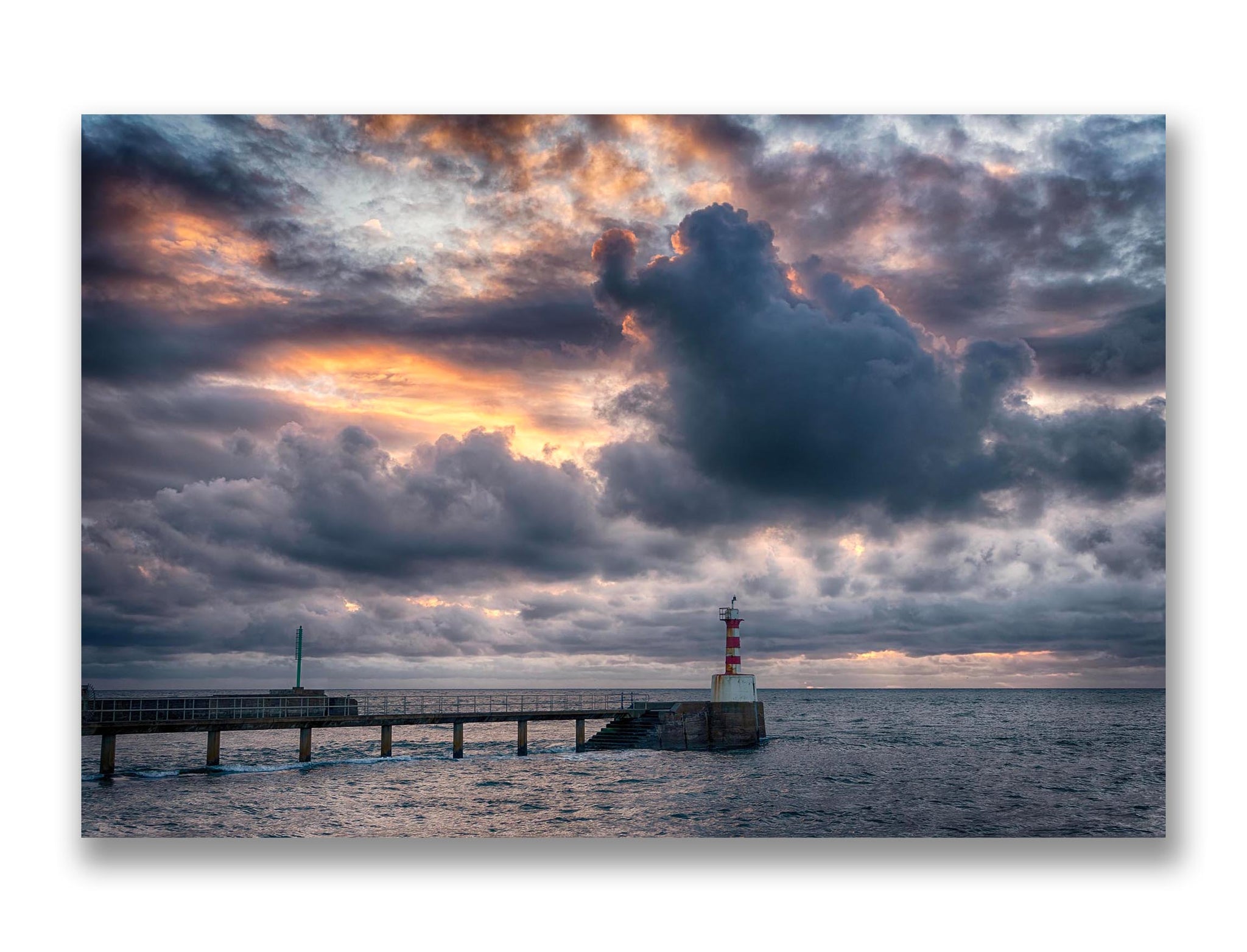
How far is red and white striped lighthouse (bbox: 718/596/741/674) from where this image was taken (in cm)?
2306

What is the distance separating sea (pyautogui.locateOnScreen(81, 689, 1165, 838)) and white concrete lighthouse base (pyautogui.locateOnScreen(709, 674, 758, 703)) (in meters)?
1.38

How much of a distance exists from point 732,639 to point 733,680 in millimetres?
1523

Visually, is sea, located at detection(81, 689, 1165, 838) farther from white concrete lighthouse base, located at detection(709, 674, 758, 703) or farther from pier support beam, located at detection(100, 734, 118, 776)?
white concrete lighthouse base, located at detection(709, 674, 758, 703)

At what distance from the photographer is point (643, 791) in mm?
18484

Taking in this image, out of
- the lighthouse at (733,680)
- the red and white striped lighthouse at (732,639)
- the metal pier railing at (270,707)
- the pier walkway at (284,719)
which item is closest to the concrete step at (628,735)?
the pier walkway at (284,719)

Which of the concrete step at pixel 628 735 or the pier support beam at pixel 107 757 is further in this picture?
the concrete step at pixel 628 735

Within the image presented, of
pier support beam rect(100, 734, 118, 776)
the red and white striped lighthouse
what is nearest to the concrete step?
the red and white striped lighthouse

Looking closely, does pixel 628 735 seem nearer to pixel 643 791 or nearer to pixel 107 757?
pixel 643 791

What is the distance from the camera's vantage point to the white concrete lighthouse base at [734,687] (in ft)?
83.1

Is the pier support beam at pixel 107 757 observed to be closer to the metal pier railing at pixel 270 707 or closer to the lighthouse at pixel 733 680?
the metal pier railing at pixel 270 707

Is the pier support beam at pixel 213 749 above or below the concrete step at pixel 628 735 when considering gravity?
above
